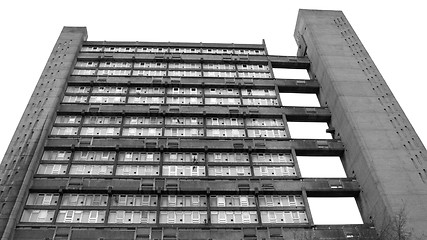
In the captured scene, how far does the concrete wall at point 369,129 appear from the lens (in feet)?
129

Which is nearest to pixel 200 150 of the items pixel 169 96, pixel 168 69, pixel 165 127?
pixel 165 127

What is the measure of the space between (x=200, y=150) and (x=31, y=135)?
729 inches

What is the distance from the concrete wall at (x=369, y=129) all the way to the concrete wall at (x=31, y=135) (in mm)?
33619

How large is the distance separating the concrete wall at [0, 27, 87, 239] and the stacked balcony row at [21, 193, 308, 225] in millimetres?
1593

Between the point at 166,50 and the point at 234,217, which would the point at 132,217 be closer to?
the point at 234,217

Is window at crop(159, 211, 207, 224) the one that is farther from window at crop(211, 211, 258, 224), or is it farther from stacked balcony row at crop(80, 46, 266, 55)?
stacked balcony row at crop(80, 46, 266, 55)

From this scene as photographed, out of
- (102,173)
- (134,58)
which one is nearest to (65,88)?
(134,58)

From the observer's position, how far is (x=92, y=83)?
2174 inches

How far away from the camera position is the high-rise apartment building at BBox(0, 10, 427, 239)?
128 ft

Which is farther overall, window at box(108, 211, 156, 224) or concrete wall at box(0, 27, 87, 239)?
window at box(108, 211, 156, 224)

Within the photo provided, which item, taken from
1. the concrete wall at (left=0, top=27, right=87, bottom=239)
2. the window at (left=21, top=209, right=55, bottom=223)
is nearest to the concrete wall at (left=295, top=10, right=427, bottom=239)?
the window at (left=21, top=209, right=55, bottom=223)

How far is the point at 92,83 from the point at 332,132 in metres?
31.6

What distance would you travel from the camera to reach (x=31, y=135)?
4550 cm

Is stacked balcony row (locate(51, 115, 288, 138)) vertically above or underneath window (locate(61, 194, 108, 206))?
above
